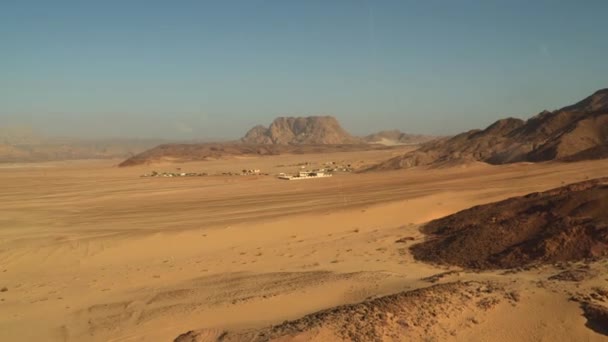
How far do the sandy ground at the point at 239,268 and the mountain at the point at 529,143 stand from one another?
1031 cm

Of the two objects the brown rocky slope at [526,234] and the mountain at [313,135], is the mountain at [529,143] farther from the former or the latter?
the mountain at [313,135]

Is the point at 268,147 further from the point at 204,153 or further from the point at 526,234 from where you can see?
the point at 526,234

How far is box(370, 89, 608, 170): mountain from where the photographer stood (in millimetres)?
40719

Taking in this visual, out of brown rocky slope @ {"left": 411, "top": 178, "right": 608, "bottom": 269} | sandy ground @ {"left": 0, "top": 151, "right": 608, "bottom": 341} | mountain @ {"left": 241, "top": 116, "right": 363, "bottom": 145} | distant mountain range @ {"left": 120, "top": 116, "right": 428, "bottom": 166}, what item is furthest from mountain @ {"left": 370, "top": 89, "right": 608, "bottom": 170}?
mountain @ {"left": 241, "top": 116, "right": 363, "bottom": 145}

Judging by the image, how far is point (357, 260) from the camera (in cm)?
1300

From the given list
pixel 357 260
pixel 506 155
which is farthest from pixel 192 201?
pixel 506 155

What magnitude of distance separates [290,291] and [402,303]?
291cm

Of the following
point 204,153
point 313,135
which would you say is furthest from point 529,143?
point 313,135

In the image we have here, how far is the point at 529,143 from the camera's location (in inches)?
1844

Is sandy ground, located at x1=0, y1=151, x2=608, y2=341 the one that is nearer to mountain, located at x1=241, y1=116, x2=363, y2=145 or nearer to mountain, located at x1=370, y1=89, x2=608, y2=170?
mountain, located at x1=370, y1=89, x2=608, y2=170

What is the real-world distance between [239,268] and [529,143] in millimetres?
40462

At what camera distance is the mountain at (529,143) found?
40.7m

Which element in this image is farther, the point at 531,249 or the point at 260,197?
the point at 260,197

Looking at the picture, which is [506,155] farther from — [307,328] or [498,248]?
[307,328]
